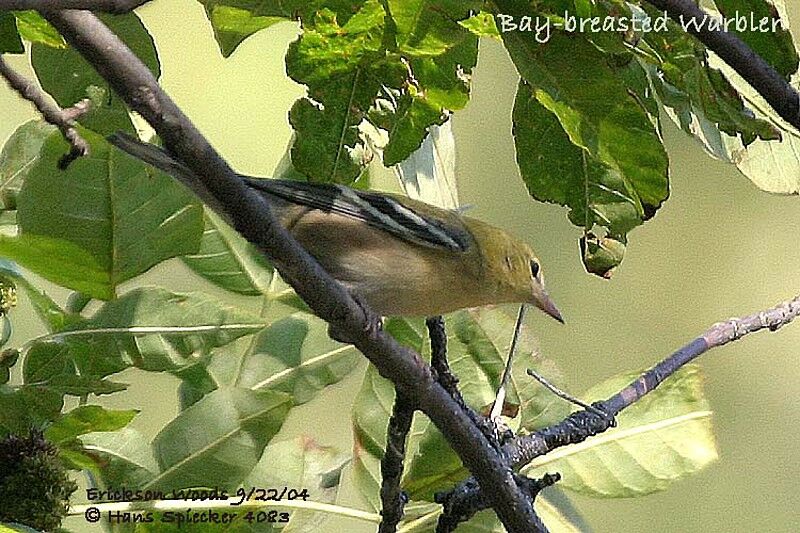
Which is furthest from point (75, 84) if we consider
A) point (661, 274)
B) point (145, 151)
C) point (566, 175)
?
point (661, 274)

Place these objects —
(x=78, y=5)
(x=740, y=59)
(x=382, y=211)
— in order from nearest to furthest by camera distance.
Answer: (x=78, y=5) → (x=740, y=59) → (x=382, y=211)

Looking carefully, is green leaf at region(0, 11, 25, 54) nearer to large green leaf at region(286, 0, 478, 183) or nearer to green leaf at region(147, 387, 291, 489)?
large green leaf at region(286, 0, 478, 183)

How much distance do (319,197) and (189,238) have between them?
0.17m

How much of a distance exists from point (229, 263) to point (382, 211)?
0.60 ft

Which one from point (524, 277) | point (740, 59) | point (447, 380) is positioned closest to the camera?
point (740, 59)

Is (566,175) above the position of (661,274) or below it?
above

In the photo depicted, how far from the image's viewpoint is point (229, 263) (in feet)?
2.65

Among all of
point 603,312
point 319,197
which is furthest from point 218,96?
point 319,197

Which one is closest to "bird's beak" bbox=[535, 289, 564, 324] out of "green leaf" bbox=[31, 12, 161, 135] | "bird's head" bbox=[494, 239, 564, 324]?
"bird's head" bbox=[494, 239, 564, 324]

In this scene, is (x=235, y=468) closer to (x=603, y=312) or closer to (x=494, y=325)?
(x=494, y=325)

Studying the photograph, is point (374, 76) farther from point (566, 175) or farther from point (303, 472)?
point (303, 472)

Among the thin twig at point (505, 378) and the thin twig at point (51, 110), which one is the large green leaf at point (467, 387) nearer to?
the thin twig at point (505, 378)

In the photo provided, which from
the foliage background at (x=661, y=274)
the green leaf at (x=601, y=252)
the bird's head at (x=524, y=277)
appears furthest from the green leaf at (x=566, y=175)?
the foliage background at (x=661, y=274)

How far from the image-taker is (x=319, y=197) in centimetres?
84
